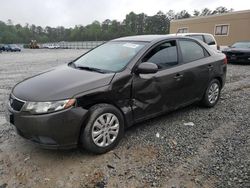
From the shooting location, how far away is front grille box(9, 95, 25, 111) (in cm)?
299

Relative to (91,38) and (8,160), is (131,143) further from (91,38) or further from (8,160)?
(91,38)

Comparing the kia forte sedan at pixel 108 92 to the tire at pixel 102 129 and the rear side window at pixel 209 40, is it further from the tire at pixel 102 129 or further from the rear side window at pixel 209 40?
the rear side window at pixel 209 40

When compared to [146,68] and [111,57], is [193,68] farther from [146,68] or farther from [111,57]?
[111,57]

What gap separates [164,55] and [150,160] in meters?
1.81

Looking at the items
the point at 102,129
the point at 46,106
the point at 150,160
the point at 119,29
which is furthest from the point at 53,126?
the point at 119,29

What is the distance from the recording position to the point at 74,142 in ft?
9.95

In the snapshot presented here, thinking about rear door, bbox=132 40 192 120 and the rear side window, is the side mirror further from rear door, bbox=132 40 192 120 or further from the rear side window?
the rear side window

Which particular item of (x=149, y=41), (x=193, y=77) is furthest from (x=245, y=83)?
(x=149, y=41)

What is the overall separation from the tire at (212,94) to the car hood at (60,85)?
2438mm

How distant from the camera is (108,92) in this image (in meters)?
3.23

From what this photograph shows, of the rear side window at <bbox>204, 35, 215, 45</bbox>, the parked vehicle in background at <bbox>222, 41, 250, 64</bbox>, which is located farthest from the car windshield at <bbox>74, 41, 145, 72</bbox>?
the parked vehicle in background at <bbox>222, 41, 250, 64</bbox>

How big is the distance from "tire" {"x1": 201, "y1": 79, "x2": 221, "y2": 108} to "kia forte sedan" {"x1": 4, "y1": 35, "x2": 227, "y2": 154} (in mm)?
211

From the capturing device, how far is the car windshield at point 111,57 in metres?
3.67

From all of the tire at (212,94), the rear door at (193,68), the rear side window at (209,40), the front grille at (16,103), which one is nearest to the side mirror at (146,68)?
the rear door at (193,68)
